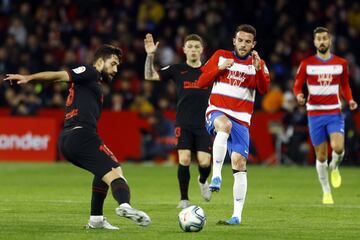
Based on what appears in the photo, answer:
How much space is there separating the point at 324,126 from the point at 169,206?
118 inches

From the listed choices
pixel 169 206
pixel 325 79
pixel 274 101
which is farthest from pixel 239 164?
pixel 274 101

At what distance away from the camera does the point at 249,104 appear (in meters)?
12.7

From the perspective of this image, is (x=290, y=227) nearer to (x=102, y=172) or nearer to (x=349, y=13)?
(x=102, y=172)

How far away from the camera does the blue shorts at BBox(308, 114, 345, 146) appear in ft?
52.7

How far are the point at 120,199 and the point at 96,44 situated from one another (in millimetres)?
19227

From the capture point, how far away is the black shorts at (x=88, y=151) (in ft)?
35.9

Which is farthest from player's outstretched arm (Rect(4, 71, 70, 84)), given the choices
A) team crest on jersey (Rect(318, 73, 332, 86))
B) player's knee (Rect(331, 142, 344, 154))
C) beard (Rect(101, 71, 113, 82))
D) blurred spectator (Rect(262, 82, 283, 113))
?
blurred spectator (Rect(262, 82, 283, 113))

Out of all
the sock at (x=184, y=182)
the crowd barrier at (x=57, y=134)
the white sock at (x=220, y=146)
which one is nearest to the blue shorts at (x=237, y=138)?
the white sock at (x=220, y=146)

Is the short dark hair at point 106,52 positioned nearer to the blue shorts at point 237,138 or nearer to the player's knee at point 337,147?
the blue shorts at point 237,138

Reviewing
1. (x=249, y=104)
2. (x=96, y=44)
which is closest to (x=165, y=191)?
(x=249, y=104)

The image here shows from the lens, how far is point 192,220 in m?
11.2

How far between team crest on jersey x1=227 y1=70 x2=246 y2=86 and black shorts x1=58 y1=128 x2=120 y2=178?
2319 mm

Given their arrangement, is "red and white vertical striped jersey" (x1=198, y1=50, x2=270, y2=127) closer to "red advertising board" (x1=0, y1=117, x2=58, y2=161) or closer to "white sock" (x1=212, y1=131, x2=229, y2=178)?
"white sock" (x1=212, y1=131, x2=229, y2=178)

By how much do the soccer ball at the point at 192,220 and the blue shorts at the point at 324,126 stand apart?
17.6 feet
